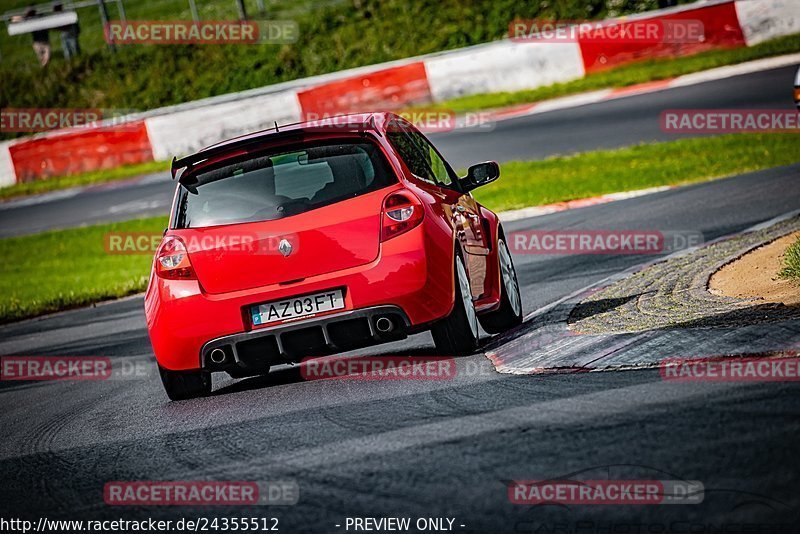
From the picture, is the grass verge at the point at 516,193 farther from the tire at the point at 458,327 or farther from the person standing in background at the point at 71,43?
the person standing in background at the point at 71,43

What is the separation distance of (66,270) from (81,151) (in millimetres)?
9672

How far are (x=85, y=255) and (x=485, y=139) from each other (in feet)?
24.5

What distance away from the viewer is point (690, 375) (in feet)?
20.0

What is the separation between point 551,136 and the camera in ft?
75.4

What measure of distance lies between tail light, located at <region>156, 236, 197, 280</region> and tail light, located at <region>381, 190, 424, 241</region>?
119 cm

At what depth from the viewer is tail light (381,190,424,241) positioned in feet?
25.0

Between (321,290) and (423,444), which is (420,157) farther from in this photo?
(423,444)

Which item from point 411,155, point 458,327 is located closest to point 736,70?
point 411,155

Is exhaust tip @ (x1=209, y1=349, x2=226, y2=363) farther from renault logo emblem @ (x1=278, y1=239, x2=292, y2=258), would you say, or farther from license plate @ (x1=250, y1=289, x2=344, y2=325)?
renault logo emblem @ (x1=278, y1=239, x2=292, y2=258)

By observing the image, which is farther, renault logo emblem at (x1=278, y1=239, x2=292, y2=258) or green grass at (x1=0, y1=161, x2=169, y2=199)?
green grass at (x1=0, y1=161, x2=169, y2=199)

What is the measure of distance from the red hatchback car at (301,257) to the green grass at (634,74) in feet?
60.4

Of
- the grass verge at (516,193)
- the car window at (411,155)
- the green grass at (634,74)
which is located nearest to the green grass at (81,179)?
the grass verge at (516,193)

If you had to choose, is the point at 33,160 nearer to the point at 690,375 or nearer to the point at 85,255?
the point at 85,255

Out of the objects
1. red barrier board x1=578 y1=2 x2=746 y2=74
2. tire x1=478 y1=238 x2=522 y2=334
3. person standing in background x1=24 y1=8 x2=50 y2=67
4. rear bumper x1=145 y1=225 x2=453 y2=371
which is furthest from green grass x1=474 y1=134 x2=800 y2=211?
person standing in background x1=24 y1=8 x2=50 y2=67
